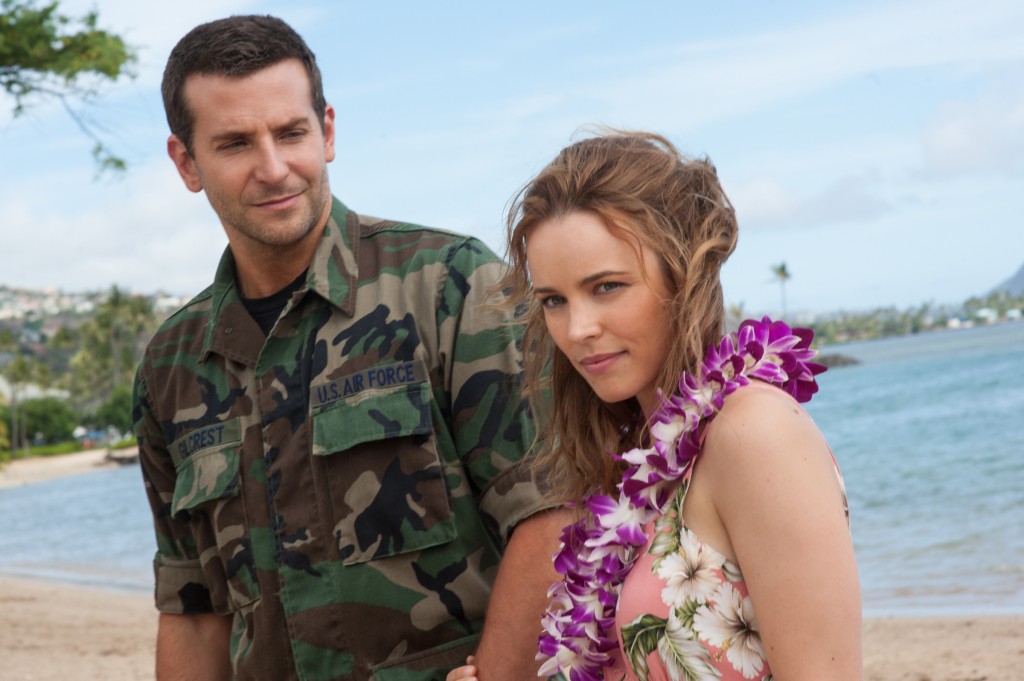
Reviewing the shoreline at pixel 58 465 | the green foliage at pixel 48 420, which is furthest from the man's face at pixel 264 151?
the green foliage at pixel 48 420

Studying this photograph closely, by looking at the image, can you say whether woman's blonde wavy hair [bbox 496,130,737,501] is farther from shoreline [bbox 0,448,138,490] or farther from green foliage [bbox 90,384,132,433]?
green foliage [bbox 90,384,132,433]

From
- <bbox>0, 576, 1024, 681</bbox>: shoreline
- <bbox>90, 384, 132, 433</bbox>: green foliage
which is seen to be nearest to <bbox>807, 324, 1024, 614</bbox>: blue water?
<bbox>0, 576, 1024, 681</bbox>: shoreline

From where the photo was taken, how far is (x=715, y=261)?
2.19m

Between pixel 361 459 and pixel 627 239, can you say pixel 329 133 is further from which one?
pixel 627 239

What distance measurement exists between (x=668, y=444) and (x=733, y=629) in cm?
34

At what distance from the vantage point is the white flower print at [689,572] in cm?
197

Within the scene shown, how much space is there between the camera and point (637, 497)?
222 centimetres

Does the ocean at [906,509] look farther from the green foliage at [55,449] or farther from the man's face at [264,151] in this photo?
the green foliage at [55,449]

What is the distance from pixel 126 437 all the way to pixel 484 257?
94163 millimetres

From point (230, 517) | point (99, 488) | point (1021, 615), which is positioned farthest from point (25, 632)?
point (99, 488)

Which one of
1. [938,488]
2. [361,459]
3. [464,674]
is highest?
[361,459]

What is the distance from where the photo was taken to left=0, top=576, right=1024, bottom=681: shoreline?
30.6ft

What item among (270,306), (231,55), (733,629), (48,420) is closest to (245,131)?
(231,55)

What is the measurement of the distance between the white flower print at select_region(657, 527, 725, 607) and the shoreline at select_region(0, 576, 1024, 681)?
26.0 ft
